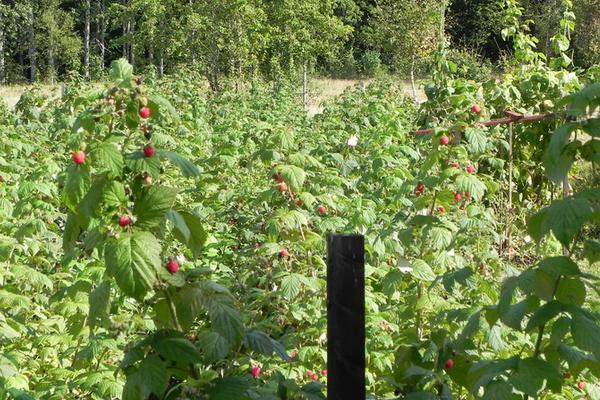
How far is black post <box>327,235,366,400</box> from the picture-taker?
1.85m

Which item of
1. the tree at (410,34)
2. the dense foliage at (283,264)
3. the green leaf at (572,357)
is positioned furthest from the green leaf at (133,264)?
the tree at (410,34)

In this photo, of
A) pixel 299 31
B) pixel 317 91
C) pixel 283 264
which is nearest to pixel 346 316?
pixel 283 264

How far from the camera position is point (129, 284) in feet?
5.54

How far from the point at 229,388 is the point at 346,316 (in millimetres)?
307

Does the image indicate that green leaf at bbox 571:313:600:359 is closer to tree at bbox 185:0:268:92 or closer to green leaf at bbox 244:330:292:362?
green leaf at bbox 244:330:292:362

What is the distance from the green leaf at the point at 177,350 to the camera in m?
1.80

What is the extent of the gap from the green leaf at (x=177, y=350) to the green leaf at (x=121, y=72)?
0.63m

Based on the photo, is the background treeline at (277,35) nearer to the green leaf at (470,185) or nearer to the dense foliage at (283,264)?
the dense foliage at (283,264)

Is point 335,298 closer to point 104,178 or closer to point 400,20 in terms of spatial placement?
point 104,178

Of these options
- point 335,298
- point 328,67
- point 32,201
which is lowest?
point 328,67

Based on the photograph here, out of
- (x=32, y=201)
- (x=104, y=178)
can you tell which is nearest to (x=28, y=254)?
(x=32, y=201)

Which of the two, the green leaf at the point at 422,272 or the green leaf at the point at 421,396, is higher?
the green leaf at the point at 421,396

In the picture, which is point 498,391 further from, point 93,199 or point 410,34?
point 410,34

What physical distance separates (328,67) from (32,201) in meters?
37.0
